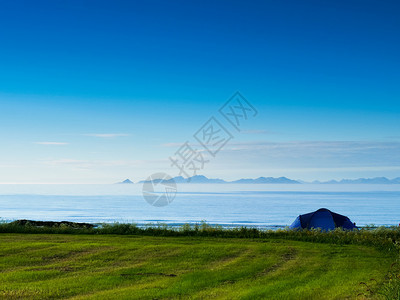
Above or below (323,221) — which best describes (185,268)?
below

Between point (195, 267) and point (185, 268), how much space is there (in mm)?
A: 292

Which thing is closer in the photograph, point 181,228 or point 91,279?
point 91,279

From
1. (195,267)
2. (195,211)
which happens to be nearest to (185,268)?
(195,267)

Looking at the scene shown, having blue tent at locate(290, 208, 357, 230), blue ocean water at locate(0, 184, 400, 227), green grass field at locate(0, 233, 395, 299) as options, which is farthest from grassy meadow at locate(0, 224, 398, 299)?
blue ocean water at locate(0, 184, 400, 227)

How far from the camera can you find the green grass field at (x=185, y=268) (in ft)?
30.9

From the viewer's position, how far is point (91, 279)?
35.0ft

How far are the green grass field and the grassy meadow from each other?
0.8 inches

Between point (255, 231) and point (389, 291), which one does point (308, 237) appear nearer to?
point (255, 231)

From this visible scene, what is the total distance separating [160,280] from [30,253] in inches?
227

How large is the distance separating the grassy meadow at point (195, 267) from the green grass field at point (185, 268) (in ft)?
0.07

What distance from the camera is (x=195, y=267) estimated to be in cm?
1240

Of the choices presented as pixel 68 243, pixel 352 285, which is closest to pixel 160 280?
pixel 352 285

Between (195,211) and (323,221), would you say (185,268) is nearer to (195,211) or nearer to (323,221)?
(323,221)

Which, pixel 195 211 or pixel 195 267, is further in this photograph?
pixel 195 211
